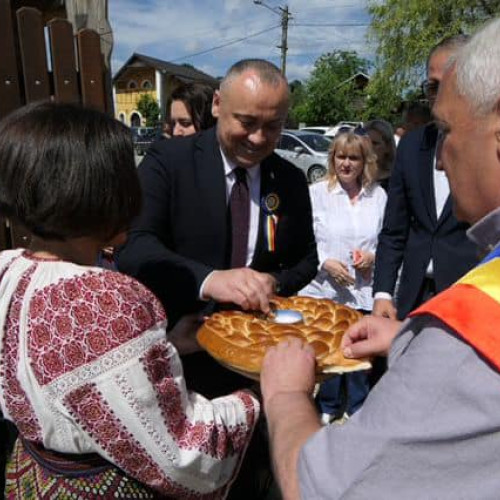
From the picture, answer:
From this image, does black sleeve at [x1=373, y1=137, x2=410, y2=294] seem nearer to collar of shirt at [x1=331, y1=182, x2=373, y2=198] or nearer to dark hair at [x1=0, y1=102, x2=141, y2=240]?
collar of shirt at [x1=331, y1=182, x2=373, y2=198]

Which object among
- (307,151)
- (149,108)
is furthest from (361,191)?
(149,108)

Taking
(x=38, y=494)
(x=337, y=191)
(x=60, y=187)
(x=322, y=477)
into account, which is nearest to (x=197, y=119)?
(x=337, y=191)

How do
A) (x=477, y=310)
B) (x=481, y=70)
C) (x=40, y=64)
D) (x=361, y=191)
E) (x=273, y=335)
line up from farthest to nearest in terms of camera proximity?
1. (x=361, y=191)
2. (x=40, y=64)
3. (x=273, y=335)
4. (x=481, y=70)
5. (x=477, y=310)

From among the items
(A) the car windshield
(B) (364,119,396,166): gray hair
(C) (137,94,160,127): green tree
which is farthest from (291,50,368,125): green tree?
(B) (364,119,396,166): gray hair

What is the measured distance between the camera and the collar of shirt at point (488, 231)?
901 mm

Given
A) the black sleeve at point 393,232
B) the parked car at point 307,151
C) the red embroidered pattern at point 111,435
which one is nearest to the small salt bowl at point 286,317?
the red embroidered pattern at point 111,435

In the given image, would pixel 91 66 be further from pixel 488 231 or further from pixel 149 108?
pixel 149 108

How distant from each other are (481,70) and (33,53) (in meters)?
2.77

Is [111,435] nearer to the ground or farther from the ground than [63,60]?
nearer to the ground

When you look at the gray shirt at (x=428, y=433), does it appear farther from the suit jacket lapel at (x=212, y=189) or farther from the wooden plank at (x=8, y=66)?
the wooden plank at (x=8, y=66)

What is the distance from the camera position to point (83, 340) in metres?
1.04

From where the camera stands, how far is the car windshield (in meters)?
16.8

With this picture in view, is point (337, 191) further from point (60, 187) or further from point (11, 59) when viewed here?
point (60, 187)

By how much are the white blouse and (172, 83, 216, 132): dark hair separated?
3.97 ft
